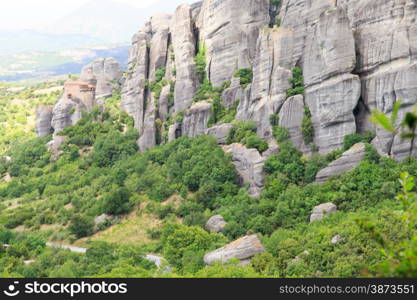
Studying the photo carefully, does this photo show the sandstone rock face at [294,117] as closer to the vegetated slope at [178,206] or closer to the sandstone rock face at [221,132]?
the vegetated slope at [178,206]

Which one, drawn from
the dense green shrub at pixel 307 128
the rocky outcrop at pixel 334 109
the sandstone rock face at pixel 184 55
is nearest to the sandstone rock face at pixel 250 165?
the dense green shrub at pixel 307 128

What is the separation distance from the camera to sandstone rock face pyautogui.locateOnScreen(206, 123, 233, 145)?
193ft

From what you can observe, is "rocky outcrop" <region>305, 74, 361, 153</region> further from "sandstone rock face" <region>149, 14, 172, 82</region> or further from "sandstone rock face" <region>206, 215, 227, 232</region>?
"sandstone rock face" <region>149, 14, 172, 82</region>

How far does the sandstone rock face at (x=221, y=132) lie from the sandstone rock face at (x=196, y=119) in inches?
89.3

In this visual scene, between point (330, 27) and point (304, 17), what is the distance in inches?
203

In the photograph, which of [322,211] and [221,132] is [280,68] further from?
[322,211]

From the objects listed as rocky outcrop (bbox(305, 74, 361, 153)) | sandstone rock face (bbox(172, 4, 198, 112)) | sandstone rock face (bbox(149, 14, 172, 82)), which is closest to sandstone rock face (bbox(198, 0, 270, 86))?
sandstone rock face (bbox(172, 4, 198, 112))

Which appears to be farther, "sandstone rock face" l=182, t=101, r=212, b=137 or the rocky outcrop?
"sandstone rock face" l=182, t=101, r=212, b=137

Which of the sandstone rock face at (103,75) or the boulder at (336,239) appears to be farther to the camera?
the sandstone rock face at (103,75)

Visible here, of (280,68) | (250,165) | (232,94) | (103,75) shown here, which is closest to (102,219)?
(250,165)

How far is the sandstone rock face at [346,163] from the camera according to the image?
47594 millimetres

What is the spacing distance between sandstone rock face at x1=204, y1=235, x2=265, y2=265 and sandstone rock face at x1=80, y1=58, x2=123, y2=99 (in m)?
43.6

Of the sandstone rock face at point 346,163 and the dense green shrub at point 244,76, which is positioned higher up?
the dense green shrub at point 244,76

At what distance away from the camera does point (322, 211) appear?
149 feet
